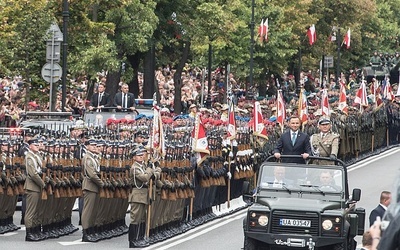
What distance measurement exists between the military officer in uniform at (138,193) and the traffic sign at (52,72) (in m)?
10.3

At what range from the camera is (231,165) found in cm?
2773

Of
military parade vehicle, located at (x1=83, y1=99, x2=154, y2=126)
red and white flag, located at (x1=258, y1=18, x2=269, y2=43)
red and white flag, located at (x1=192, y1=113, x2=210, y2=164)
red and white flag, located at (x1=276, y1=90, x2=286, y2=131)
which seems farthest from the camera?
red and white flag, located at (x1=258, y1=18, x2=269, y2=43)

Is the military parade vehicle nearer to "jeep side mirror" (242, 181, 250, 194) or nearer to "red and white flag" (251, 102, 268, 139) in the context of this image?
"red and white flag" (251, 102, 268, 139)

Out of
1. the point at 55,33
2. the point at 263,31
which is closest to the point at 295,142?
the point at 55,33

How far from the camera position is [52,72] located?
30.9m

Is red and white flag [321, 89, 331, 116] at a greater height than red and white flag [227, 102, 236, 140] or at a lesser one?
greater

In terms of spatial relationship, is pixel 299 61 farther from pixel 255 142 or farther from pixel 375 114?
pixel 255 142

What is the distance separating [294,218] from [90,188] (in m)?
4.98

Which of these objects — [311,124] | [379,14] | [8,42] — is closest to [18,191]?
[8,42]

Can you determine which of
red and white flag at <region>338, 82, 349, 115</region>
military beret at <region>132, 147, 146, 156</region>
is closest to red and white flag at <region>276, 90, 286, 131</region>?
red and white flag at <region>338, 82, 349, 115</region>

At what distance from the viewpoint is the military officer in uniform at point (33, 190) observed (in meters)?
21.2

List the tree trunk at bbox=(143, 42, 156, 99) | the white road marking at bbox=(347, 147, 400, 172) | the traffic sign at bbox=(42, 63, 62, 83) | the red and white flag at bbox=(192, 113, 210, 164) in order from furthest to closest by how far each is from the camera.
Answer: the tree trunk at bbox=(143, 42, 156, 99)
the white road marking at bbox=(347, 147, 400, 172)
the traffic sign at bbox=(42, 63, 62, 83)
the red and white flag at bbox=(192, 113, 210, 164)

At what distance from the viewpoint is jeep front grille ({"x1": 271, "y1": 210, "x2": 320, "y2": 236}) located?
685 inches

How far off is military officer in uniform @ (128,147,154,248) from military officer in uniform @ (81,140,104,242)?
2.10 ft
